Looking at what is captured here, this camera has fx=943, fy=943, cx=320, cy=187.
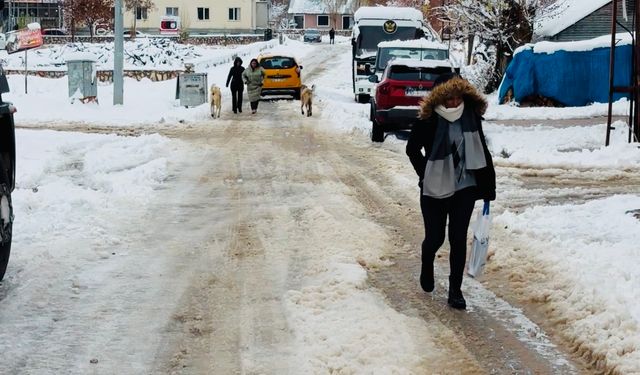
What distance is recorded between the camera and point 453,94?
6633 mm

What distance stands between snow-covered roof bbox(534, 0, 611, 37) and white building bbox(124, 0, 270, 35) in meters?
48.6

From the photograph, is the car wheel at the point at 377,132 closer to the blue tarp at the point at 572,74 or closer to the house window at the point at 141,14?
the blue tarp at the point at 572,74

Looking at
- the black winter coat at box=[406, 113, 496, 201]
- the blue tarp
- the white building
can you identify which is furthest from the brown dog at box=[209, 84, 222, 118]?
the white building

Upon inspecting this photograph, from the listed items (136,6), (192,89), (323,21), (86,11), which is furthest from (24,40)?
(323,21)

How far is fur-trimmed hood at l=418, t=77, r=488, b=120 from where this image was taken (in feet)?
21.8

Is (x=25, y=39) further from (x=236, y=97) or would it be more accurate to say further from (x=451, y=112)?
(x=451, y=112)

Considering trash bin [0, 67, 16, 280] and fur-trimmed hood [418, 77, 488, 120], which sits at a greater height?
fur-trimmed hood [418, 77, 488, 120]

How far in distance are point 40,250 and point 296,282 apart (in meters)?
2.38

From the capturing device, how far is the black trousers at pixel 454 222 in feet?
22.1

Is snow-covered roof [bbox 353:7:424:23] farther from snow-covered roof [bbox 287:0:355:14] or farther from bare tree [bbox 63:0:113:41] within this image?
snow-covered roof [bbox 287:0:355:14]

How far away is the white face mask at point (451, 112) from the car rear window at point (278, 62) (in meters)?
23.2

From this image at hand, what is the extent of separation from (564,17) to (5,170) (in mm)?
29580

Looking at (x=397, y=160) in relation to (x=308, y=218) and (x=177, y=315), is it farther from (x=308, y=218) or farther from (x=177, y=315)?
(x=177, y=315)

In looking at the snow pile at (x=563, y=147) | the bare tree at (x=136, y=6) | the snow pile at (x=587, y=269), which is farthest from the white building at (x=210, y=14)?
the snow pile at (x=587, y=269)
